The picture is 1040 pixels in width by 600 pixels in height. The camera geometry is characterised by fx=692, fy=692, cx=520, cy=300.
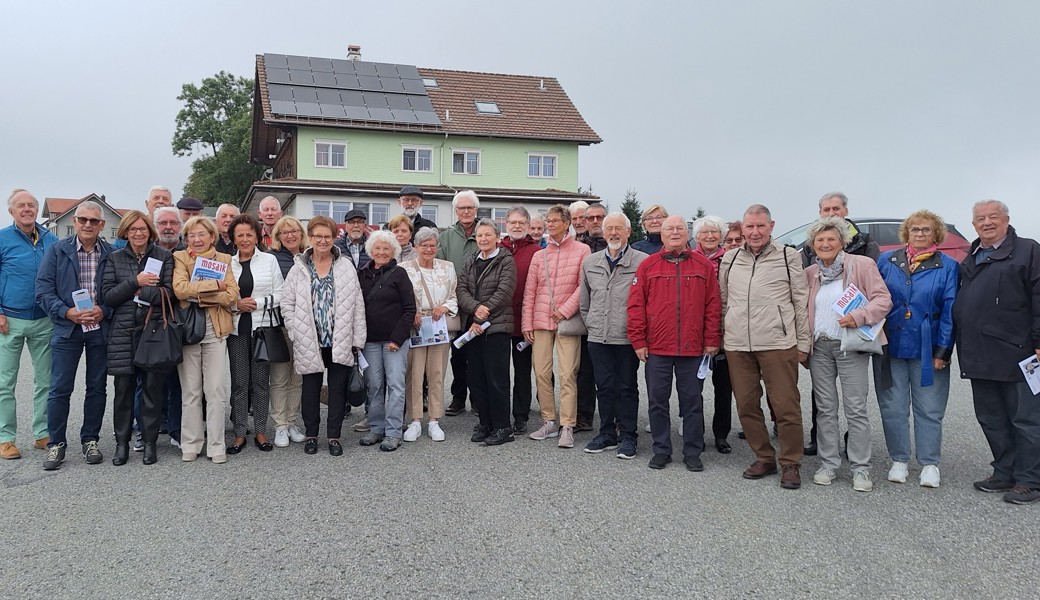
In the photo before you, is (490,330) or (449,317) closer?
(490,330)

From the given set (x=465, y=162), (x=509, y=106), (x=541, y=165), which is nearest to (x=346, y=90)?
(x=465, y=162)

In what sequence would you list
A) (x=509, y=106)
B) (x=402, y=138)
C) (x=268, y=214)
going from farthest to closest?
(x=509, y=106) < (x=402, y=138) < (x=268, y=214)

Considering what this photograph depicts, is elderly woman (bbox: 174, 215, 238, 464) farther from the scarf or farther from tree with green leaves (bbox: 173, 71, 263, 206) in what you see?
tree with green leaves (bbox: 173, 71, 263, 206)

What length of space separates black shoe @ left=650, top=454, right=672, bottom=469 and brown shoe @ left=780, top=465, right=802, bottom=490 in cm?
85

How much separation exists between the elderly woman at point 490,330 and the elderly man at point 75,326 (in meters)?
2.97

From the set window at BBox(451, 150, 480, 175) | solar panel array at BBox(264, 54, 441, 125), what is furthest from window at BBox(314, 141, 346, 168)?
window at BBox(451, 150, 480, 175)

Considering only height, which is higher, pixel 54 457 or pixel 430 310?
pixel 430 310

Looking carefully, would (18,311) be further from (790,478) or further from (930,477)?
(930,477)

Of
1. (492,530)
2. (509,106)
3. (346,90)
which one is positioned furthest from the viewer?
(509,106)

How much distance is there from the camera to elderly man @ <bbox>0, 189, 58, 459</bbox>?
17.9ft

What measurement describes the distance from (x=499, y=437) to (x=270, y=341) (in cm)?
211

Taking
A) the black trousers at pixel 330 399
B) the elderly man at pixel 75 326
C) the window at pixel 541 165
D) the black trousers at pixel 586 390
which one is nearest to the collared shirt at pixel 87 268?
the elderly man at pixel 75 326

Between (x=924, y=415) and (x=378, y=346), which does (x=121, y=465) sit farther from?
(x=924, y=415)

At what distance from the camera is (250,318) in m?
5.81
